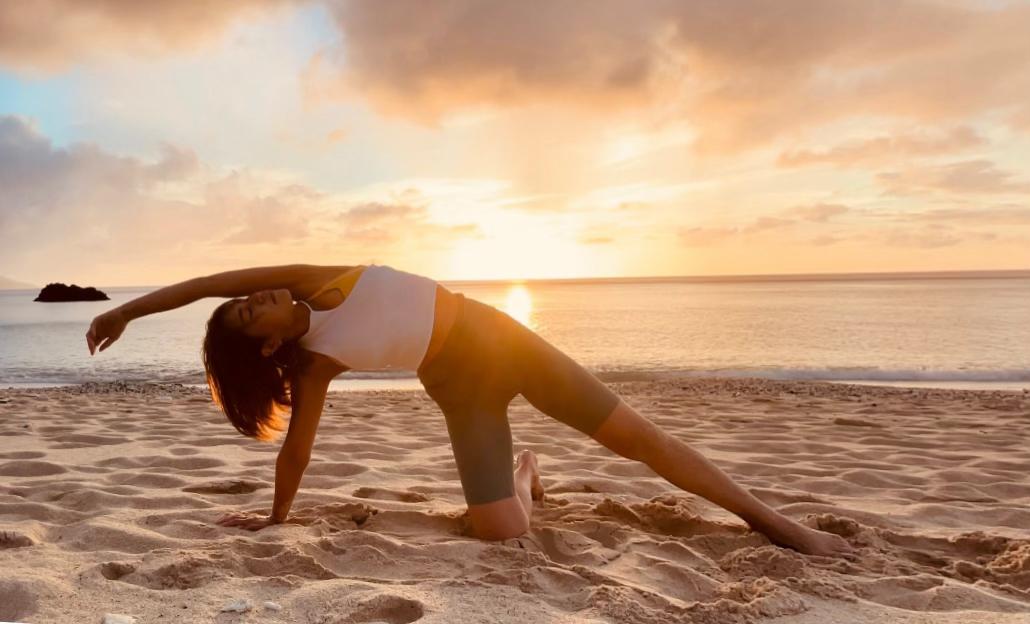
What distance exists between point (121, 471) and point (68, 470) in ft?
1.09

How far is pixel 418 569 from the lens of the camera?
282cm

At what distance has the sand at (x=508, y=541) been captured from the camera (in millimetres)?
2439

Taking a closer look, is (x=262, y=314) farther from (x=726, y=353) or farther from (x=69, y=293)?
(x=69, y=293)

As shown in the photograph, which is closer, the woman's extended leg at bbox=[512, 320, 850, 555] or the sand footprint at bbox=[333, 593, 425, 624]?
the sand footprint at bbox=[333, 593, 425, 624]

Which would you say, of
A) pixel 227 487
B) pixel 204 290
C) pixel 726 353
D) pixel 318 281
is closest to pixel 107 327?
pixel 204 290

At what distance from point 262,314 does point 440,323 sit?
726 mm

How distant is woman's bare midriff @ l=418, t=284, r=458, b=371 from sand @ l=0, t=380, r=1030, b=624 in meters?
0.79

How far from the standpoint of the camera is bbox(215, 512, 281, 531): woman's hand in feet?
10.7

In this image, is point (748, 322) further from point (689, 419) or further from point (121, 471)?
point (121, 471)

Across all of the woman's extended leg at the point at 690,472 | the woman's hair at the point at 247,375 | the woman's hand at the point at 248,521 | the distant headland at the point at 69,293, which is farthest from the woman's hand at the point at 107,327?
the distant headland at the point at 69,293

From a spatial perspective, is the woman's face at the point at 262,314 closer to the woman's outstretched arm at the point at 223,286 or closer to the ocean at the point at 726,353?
the woman's outstretched arm at the point at 223,286

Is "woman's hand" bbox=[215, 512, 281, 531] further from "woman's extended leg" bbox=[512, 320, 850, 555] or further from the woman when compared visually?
"woman's extended leg" bbox=[512, 320, 850, 555]

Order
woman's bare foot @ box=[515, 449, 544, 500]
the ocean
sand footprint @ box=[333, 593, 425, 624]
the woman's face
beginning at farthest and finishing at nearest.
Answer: the ocean
woman's bare foot @ box=[515, 449, 544, 500]
the woman's face
sand footprint @ box=[333, 593, 425, 624]

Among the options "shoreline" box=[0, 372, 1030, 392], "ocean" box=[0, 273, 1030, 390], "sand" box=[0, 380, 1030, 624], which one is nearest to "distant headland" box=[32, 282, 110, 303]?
"ocean" box=[0, 273, 1030, 390]
